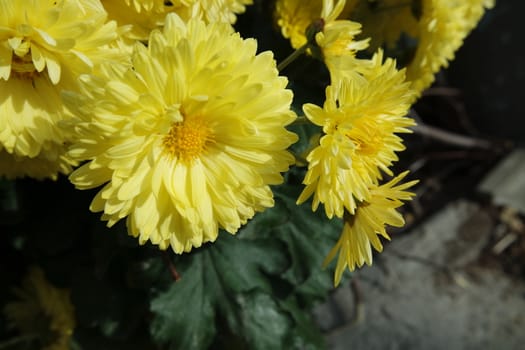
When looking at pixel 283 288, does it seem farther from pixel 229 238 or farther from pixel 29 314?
pixel 29 314

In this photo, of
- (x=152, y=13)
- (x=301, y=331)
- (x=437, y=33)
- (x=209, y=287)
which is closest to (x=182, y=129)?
(x=152, y=13)

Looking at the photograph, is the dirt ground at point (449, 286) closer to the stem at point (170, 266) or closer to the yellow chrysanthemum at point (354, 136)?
the stem at point (170, 266)

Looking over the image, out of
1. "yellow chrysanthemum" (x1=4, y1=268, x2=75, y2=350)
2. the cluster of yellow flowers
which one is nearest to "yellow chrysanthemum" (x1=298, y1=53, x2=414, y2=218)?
the cluster of yellow flowers

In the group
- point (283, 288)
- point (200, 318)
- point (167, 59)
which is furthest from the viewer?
point (283, 288)

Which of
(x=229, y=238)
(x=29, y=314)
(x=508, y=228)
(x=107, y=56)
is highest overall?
(x=107, y=56)

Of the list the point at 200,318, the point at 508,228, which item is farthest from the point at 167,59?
the point at 508,228

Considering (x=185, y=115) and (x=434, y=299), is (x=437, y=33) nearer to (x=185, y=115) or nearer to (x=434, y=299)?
(x=185, y=115)

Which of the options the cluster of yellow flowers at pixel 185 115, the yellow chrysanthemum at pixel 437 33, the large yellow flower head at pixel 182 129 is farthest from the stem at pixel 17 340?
the yellow chrysanthemum at pixel 437 33

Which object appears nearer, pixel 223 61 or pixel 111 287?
pixel 223 61
